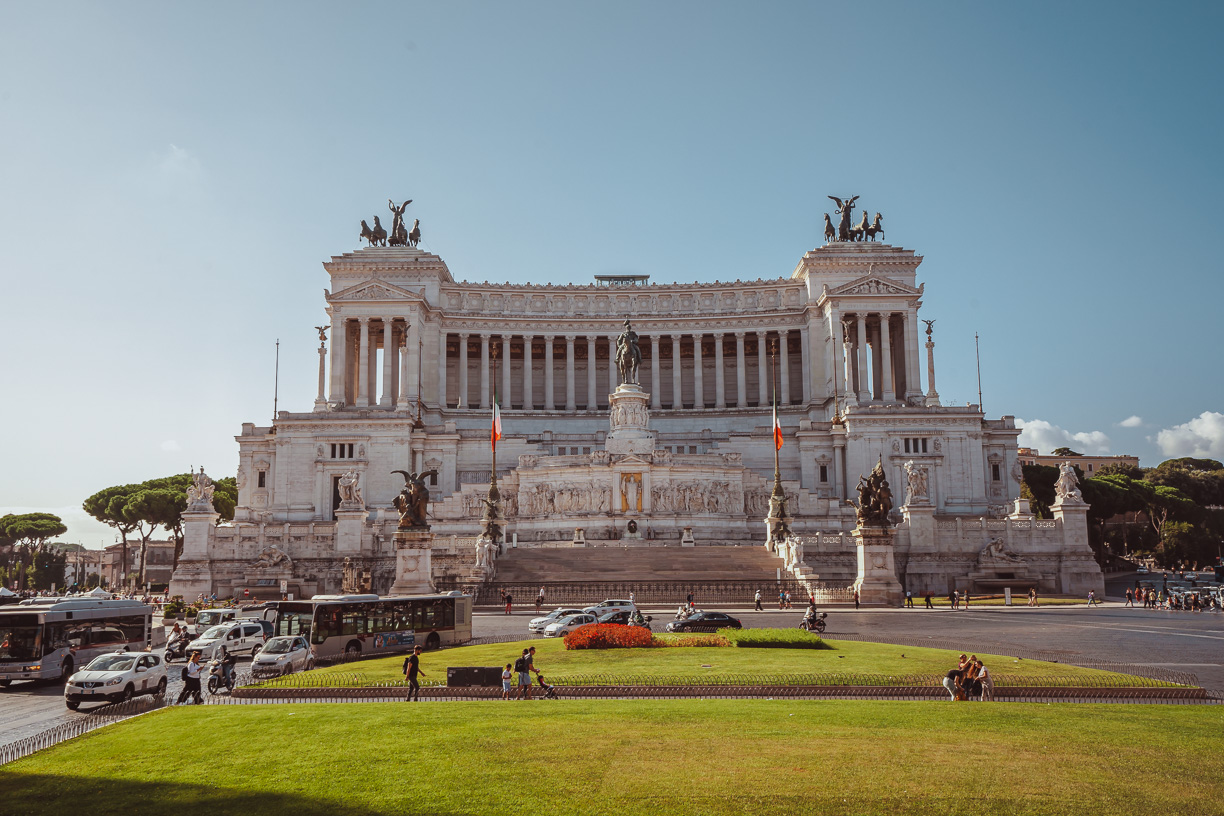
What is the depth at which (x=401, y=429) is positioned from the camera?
89500 millimetres

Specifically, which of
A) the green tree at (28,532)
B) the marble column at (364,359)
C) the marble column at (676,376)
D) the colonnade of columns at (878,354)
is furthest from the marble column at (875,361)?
the green tree at (28,532)

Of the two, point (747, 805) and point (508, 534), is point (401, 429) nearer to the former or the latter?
point (508, 534)

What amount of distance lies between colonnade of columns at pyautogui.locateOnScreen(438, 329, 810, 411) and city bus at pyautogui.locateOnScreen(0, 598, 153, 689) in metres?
71.3

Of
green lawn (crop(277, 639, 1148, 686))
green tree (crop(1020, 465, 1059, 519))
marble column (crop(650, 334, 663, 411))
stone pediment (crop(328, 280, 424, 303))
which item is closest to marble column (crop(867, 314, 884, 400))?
green tree (crop(1020, 465, 1059, 519))

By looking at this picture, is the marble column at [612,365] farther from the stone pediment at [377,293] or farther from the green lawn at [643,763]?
the green lawn at [643,763]

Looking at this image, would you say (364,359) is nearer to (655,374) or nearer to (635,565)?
(655,374)

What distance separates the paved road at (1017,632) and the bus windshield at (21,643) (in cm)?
106

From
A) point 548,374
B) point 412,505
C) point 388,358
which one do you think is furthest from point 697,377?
point 412,505

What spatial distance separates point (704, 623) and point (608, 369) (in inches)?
2952

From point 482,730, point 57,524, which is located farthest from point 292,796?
point 57,524

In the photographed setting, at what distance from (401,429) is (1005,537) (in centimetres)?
5074

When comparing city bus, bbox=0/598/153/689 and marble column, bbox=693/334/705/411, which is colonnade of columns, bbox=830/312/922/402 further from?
city bus, bbox=0/598/153/689

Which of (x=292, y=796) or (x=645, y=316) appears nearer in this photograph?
(x=292, y=796)

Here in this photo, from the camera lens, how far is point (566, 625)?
1578 inches
